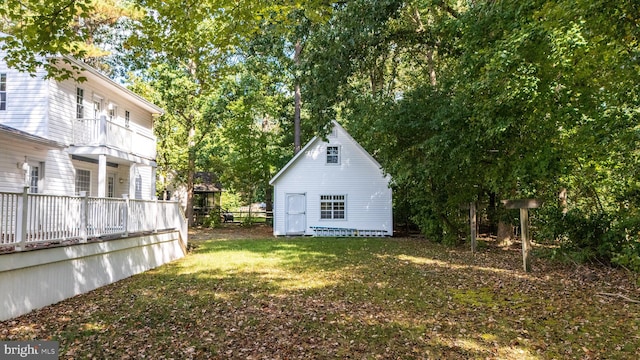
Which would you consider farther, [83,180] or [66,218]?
[83,180]

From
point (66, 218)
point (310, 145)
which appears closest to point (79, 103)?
point (66, 218)

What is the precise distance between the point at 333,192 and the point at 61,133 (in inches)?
498

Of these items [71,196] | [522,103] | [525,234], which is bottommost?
[525,234]

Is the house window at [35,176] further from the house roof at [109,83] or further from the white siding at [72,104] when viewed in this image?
the house roof at [109,83]

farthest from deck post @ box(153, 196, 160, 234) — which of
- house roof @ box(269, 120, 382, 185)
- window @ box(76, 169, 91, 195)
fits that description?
house roof @ box(269, 120, 382, 185)

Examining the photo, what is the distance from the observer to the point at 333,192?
21.8 meters

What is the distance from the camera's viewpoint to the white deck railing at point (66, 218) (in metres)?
6.55

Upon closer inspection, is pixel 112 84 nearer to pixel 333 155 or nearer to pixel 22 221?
pixel 22 221

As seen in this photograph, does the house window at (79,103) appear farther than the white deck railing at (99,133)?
Yes

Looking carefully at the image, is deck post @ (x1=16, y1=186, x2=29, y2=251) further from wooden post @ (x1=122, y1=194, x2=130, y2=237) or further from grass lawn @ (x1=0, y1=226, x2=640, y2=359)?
wooden post @ (x1=122, y1=194, x2=130, y2=237)

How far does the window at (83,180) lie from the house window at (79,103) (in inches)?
80.7

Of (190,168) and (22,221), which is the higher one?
(190,168)

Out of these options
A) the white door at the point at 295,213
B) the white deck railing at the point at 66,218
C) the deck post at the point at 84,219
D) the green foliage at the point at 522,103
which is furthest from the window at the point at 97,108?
the white door at the point at 295,213

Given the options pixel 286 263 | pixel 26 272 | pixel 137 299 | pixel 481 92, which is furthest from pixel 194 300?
pixel 481 92
